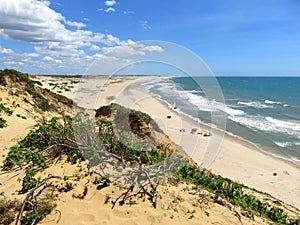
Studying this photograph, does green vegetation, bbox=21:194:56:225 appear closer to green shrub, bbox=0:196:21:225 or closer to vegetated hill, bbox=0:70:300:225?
vegetated hill, bbox=0:70:300:225

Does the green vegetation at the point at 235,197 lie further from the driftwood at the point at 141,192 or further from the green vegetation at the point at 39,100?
the green vegetation at the point at 39,100

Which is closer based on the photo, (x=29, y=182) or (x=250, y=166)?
(x=29, y=182)

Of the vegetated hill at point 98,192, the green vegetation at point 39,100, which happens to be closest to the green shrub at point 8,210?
the vegetated hill at point 98,192

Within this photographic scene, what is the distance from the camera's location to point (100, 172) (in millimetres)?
5109

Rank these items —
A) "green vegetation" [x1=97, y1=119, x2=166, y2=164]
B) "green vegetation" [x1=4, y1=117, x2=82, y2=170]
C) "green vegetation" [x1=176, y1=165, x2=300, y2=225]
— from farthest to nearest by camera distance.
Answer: "green vegetation" [x1=97, y1=119, x2=166, y2=164] < "green vegetation" [x1=4, y1=117, x2=82, y2=170] < "green vegetation" [x1=176, y1=165, x2=300, y2=225]

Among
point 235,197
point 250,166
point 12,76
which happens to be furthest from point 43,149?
point 250,166

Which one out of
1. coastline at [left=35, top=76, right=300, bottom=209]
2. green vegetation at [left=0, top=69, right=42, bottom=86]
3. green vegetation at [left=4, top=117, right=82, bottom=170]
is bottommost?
coastline at [left=35, top=76, right=300, bottom=209]

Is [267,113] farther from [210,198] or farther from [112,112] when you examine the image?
[210,198]

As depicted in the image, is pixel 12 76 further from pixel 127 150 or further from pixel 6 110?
pixel 127 150

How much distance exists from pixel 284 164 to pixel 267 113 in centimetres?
1933

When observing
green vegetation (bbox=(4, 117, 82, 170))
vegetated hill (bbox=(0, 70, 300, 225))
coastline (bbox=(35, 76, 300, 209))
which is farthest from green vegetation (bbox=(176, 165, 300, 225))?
coastline (bbox=(35, 76, 300, 209))

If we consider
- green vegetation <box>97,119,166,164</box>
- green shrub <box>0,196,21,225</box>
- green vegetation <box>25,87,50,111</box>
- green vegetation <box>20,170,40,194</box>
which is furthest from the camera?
green vegetation <box>25,87,50,111</box>

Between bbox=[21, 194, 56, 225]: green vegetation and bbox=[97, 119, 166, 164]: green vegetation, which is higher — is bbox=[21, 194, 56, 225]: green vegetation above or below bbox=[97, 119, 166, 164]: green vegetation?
below

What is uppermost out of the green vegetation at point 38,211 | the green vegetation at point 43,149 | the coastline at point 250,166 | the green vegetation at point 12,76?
the green vegetation at point 12,76
